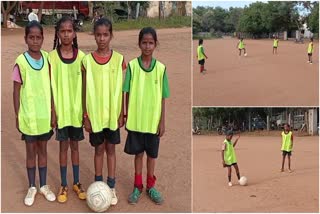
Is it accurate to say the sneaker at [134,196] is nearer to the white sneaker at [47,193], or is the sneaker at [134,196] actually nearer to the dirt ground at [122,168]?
the dirt ground at [122,168]

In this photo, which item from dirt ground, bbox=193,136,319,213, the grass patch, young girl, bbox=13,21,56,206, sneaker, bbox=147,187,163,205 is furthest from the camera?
the grass patch

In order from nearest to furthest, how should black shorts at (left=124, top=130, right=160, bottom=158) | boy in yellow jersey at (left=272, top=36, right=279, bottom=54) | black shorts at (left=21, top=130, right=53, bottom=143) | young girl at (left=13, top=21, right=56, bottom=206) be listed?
young girl at (left=13, top=21, right=56, bottom=206)
black shorts at (left=21, top=130, right=53, bottom=143)
black shorts at (left=124, top=130, right=160, bottom=158)
boy in yellow jersey at (left=272, top=36, right=279, bottom=54)

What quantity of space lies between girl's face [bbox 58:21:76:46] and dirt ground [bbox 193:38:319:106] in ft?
12.4

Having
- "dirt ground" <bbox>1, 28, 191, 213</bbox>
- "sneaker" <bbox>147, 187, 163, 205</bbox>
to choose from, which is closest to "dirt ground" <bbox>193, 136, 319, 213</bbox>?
"dirt ground" <bbox>1, 28, 191, 213</bbox>

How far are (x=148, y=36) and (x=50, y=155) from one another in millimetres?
2441

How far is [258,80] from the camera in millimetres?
9266

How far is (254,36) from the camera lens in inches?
622

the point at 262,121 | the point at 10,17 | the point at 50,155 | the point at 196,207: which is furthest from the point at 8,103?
the point at 10,17

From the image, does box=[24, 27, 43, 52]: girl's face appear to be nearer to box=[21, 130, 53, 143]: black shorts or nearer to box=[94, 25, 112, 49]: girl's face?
box=[94, 25, 112, 49]: girl's face

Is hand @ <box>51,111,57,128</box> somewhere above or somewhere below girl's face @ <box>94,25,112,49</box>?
below

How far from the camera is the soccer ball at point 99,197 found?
375 centimetres

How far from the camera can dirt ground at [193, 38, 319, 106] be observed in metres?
7.47

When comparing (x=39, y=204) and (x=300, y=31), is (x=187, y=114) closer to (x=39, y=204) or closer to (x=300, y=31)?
(x=39, y=204)

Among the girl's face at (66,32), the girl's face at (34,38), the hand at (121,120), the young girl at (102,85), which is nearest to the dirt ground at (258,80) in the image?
the hand at (121,120)
